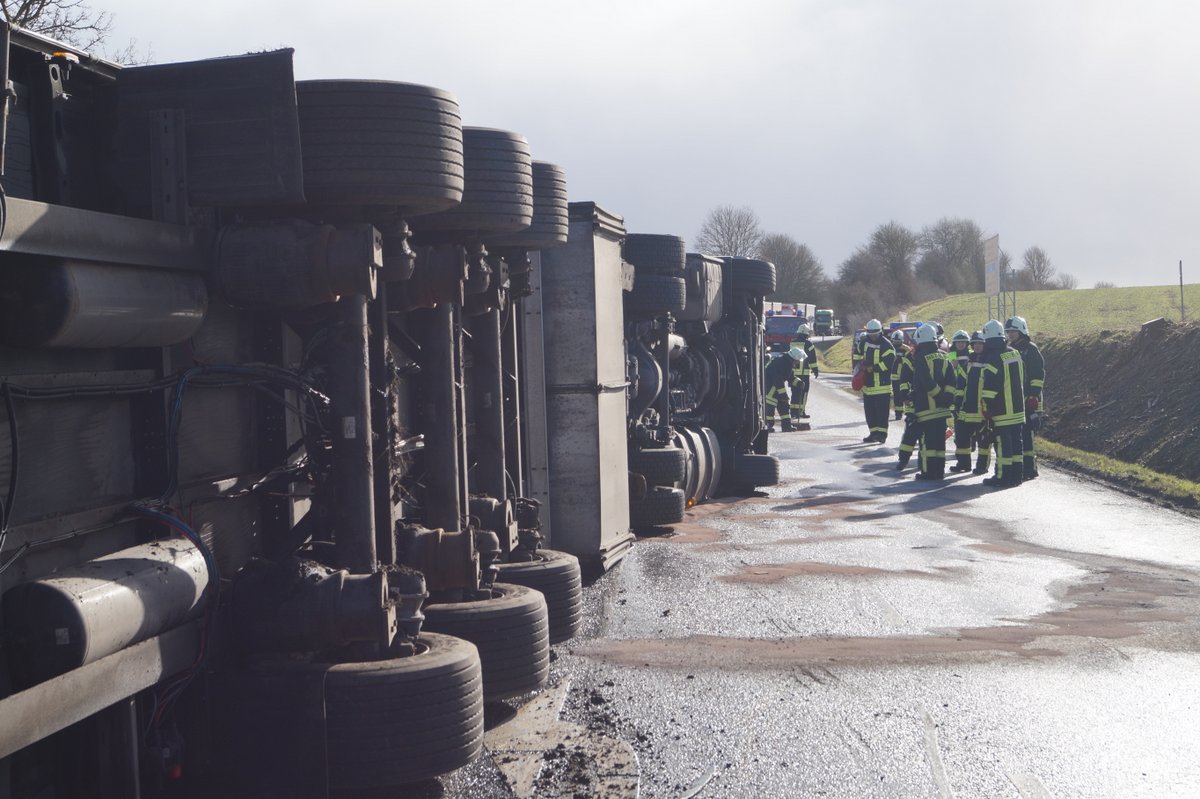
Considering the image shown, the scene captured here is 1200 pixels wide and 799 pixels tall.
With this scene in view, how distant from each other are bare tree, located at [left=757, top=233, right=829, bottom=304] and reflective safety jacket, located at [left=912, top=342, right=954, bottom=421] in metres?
63.6

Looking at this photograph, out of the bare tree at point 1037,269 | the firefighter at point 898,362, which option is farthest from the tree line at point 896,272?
the firefighter at point 898,362

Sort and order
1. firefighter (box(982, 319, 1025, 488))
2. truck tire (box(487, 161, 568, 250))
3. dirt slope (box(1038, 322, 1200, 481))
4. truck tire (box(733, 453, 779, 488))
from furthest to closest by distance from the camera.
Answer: dirt slope (box(1038, 322, 1200, 481)), firefighter (box(982, 319, 1025, 488)), truck tire (box(733, 453, 779, 488)), truck tire (box(487, 161, 568, 250))

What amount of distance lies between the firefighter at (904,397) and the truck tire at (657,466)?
28.3 feet

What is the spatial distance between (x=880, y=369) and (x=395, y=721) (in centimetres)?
2075

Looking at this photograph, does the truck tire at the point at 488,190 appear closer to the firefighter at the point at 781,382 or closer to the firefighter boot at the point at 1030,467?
the firefighter boot at the point at 1030,467

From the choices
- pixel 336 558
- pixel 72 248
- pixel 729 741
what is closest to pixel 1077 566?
pixel 729 741

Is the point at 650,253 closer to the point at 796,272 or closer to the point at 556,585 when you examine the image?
the point at 556,585

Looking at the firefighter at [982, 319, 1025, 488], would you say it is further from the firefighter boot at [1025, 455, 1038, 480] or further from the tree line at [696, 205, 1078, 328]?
the tree line at [696, 205, 1078, 328]

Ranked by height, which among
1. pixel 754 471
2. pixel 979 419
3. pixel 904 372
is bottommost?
pixel 754 471

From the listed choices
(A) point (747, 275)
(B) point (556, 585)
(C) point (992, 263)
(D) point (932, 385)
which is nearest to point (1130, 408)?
(D) point (932, 385)

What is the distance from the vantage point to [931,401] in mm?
19047

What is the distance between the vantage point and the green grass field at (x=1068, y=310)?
2299 inches

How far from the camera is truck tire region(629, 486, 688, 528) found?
12.0 meters

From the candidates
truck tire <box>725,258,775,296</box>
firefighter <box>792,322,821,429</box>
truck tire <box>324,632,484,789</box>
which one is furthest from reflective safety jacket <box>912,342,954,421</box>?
truck tire <box>324,632,484,789</box>
